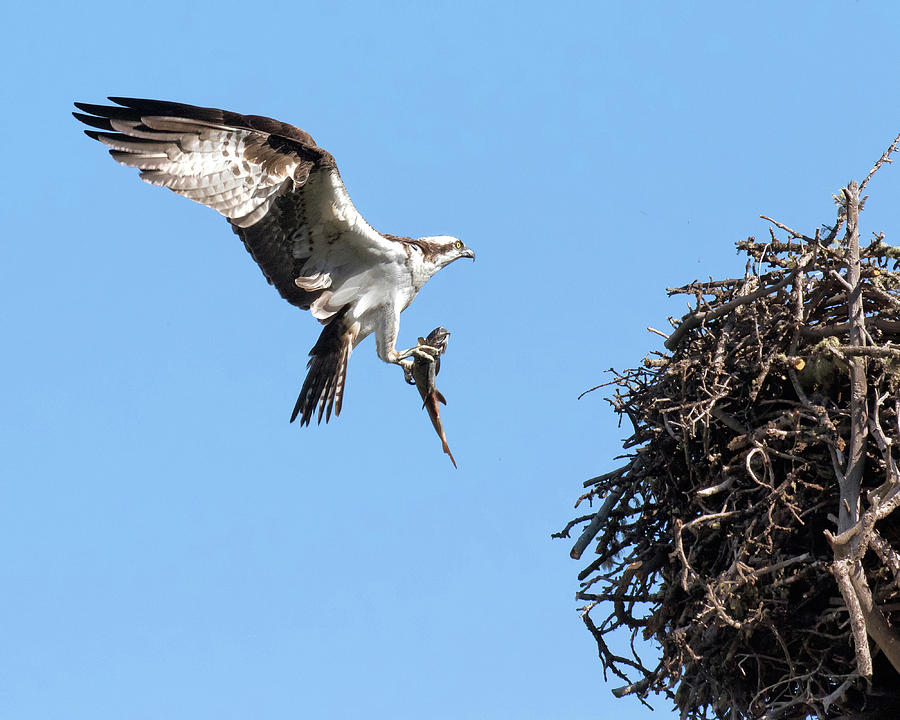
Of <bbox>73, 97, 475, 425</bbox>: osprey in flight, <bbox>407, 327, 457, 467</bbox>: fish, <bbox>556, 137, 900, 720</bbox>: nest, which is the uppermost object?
<bbox>73, 97, 475, 425</bbox>: osprey in flight

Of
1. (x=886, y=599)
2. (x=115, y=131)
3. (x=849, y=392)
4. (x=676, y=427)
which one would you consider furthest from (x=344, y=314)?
(x=886, y=599)

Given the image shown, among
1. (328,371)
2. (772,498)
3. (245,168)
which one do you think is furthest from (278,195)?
(772,498)

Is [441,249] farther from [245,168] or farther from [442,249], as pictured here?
[245,168]

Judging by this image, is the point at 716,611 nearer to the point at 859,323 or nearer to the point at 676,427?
the point at 676,427

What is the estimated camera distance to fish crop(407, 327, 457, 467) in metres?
7.30

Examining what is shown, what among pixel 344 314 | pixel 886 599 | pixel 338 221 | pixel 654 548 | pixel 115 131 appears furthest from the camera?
pixel 344 314

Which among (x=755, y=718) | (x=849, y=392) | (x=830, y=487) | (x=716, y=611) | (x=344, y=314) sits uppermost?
(x=344, y=314)

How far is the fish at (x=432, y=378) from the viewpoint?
730 cm

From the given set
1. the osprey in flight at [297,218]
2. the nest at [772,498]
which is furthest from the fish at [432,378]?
the nest at [772,498]

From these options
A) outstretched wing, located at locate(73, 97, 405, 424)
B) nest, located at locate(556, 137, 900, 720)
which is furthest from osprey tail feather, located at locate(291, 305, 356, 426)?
nest, located at locate(556, 137, 900, 720)

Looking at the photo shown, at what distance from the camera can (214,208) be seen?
7.07 meters

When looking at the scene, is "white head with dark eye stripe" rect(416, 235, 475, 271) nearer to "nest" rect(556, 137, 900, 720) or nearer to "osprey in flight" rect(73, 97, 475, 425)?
"osprey in flight" rect(73, 97, 475, 425)

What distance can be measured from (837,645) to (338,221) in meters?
4.10

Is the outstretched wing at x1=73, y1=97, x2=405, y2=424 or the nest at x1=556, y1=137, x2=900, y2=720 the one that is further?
the outstretched wing at x1=73, y1=97, x2=405, y2=424
